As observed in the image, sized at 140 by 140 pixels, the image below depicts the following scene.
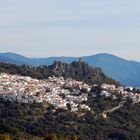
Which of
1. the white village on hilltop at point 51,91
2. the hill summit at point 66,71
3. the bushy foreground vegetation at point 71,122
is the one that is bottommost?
the bushy foreground vegetation at point 71,122

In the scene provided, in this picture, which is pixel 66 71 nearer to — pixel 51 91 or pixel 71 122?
pixel 51 91

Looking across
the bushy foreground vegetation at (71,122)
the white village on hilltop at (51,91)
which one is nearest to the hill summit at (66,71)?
the white village on hilltop at (51,91)

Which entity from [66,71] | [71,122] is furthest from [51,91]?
[66,71]

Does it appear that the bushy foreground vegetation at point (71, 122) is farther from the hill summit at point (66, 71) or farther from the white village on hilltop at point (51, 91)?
the hill summit at point (66, 71)

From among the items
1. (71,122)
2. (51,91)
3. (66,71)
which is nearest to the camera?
(71,122)

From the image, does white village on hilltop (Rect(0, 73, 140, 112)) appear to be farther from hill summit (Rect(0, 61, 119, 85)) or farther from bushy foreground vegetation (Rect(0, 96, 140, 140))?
hill summit (Rect(0, 61, 119, 85))

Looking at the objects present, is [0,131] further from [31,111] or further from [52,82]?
[52,82]

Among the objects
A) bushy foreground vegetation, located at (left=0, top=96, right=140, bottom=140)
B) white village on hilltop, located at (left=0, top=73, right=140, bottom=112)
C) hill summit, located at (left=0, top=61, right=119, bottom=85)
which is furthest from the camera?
hill summit, located at (left=0, top=61, right=119, bottom=85)

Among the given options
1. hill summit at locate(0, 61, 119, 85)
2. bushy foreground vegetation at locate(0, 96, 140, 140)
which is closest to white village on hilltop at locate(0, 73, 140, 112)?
bushy foreground vegetation at locate(0, 96, 140, 140)

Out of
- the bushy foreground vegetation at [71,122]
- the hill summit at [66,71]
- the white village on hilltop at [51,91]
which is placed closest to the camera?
the bushy foreground vegetation at [71,122]

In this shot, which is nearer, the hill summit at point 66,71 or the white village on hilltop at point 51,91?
the white village on hilltop at point 51,91

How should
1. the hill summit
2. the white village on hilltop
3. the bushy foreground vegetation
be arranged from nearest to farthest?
the bushy foreground vegetation, the white village on hilltop, the hill summit

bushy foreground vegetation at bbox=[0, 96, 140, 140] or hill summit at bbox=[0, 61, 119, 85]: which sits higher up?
hill summit at bbox=[0, 61, 119, 85]

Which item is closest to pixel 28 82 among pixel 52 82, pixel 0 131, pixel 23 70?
pixel 52 82
